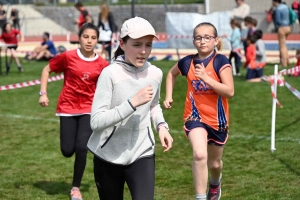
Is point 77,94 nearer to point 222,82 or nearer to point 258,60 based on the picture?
point 222,82

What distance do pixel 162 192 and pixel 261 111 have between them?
6.28m

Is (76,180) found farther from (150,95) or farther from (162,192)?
(150,95)

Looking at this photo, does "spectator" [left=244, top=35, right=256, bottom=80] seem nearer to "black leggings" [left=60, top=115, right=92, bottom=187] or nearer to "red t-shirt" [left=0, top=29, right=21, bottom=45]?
"red t-shirt" [left=0, top=29, right=21, bottom=45]

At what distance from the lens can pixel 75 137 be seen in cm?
739

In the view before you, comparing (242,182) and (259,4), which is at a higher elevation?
(259,4)

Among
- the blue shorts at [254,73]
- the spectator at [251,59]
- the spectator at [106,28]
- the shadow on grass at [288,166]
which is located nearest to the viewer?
the shadow on grass at [288,166]

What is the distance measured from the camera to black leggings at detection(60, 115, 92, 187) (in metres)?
7.32

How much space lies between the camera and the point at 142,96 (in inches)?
173

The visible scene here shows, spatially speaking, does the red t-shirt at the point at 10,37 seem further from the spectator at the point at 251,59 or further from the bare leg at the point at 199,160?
the bare leg at the point at 199,160

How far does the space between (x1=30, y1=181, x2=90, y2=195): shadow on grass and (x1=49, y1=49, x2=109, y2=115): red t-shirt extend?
3.51 ft

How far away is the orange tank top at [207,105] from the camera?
262 inches

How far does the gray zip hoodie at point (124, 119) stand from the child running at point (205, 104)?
1613 millimetres

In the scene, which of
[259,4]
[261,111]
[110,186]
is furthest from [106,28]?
[110,186]

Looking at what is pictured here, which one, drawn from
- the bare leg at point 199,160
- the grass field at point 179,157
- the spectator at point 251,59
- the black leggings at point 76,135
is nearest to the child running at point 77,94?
the black leggings at point 76,135
